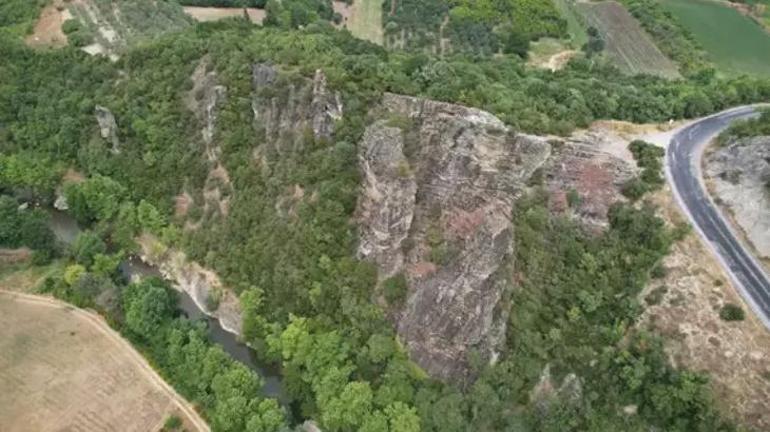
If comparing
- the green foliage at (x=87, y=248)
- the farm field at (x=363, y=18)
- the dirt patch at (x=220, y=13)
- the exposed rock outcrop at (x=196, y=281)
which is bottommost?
the exposed rock outcrop at (x=196, y=281)

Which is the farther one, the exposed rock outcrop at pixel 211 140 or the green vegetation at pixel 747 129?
the exposed rock outcrop at pixel 211 140

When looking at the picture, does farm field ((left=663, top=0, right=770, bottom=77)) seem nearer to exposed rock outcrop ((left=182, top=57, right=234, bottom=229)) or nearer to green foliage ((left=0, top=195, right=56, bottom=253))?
exposed rock outcrop ((left=182, top=57, right=234, bottom=229))

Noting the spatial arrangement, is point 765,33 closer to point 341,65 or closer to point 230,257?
point 341,65

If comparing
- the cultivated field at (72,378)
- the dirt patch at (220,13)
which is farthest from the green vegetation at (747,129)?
the dirt patch at (220,13)

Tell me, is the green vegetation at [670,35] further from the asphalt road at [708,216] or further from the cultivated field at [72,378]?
the cultivated field at [72,378]

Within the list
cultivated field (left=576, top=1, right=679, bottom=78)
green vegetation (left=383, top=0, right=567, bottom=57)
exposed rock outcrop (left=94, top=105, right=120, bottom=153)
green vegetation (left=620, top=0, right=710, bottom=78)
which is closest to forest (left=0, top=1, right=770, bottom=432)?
exposed rock outcrop (left=94, top=105, right=120, bottom=153)

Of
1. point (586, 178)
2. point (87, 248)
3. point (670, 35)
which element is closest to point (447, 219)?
point (586, 178)

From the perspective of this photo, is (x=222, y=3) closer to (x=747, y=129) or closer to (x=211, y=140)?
(x=211, y=140)

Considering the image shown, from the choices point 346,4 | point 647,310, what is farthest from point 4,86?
point 647,310

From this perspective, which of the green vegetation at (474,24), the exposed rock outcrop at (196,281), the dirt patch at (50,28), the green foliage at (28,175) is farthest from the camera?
the green vegetation at (474,24)
